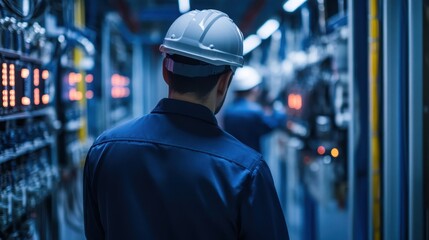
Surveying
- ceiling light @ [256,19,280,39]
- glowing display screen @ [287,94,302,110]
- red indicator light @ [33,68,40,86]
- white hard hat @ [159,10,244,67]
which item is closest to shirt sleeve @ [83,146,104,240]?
white hard hat @ [159,10,244,67]

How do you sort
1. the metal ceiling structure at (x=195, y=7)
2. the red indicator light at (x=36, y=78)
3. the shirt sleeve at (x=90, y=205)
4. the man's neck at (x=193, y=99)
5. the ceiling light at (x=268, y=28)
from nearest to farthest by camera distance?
the man's neck at (x=193, y=99) → the shirt sleeve at (x=90, y=205) → the red indicator light at (x=36, y=78) → the metal ceiling structure at (x=195, y=7) → the ceiling light at (x=268, y=28)

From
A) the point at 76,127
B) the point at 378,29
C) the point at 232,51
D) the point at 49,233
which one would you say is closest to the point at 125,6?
the point at 76,127

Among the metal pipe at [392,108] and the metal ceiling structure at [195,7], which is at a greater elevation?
the metal ceiling structure at [195,7]

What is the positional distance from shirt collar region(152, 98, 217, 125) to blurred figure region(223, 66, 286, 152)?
374 centimetres

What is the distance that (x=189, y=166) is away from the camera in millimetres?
1875

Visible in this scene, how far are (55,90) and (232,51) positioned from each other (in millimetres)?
3431

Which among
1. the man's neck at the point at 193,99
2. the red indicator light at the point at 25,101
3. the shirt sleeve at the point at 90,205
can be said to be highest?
the red indicator light at the point at 25,101

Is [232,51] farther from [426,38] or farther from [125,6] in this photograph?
[125,6]

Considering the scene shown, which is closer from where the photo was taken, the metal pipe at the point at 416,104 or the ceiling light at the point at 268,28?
the metal pipe at the point at 416,104

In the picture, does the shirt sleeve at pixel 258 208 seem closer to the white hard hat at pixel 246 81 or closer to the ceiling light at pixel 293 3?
the ceiling light at pixel 293 3

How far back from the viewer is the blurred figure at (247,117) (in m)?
5.68

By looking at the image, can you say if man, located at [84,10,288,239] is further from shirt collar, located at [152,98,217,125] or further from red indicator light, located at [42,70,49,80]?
red indicator light, located at [42,70,49,80]

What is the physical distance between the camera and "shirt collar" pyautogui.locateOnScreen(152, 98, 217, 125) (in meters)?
1.93

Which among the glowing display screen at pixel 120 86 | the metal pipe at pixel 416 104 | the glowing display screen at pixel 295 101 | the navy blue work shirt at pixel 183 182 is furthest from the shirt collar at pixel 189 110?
the glowing display screen at pixel 120 86
